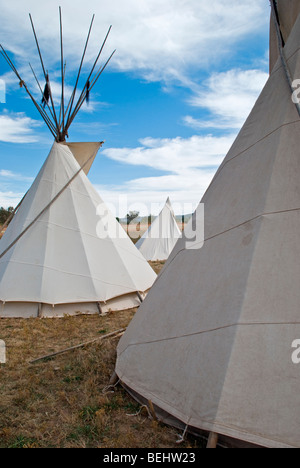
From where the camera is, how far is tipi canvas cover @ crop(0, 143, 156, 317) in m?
5.58

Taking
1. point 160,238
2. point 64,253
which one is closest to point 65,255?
point 64,253

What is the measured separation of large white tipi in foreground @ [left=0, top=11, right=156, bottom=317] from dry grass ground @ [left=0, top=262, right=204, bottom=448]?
3.66ft

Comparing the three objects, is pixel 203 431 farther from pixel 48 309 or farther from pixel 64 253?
pixel 64 253

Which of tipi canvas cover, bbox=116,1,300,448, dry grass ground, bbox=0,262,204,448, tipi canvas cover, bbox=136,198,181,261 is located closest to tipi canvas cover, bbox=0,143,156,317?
dry grass ground, bbox=0,262,204,448

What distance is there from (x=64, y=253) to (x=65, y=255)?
0.14ft

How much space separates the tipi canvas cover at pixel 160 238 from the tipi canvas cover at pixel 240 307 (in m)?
10.8

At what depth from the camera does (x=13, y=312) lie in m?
5.57

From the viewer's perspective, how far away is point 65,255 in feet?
19.4

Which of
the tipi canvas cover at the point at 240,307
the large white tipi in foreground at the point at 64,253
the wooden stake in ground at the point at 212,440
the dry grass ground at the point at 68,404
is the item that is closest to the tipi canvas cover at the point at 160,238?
the large white tipi in foreground at the point at 64,253

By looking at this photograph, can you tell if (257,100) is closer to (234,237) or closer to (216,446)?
(234,237)

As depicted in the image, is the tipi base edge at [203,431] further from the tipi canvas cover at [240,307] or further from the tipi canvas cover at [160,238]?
the tipi canvas cover at [160,238]

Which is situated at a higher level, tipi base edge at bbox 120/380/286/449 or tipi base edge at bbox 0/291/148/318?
tipi base edge at bbox 0/291/148/318

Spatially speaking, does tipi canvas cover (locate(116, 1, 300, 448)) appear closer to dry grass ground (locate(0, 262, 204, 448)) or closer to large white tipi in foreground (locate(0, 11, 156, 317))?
dry grass ground (locate(0, 262, 204, 448))

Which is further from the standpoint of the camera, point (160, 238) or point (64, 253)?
point (160, 238)
